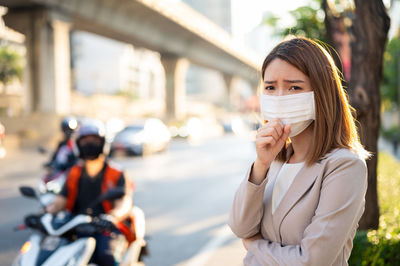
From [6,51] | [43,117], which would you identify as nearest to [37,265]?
[43,117]

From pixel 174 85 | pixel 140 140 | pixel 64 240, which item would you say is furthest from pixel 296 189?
pixel 174 85

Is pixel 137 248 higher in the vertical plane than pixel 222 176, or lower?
higher

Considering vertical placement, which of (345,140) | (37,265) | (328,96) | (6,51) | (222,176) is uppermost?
(6,51)

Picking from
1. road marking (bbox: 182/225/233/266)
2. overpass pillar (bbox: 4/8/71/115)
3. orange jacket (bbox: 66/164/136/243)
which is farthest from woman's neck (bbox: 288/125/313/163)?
overpass pillar (bbox: 4/8/71/115)

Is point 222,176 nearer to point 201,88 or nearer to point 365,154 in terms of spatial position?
point 365,154

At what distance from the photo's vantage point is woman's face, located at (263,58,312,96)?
189 centimetres

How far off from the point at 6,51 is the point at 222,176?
56.7m

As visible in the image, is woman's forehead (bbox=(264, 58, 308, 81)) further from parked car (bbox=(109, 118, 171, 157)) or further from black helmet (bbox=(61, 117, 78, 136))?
parked car (bbox=(109, 118, 171, 157))

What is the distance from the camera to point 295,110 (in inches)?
73.7

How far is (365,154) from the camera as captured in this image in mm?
1983

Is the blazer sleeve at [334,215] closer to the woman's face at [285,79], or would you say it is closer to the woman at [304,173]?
the woman at [304,173]

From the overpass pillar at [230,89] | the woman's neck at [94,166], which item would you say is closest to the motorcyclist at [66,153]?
the woman's neck at [94,166]

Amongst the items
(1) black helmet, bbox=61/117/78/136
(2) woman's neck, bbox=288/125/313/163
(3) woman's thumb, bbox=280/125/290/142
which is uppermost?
(3) woman's thumb, bbox=280/125/290/142

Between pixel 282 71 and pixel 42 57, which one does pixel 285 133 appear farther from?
pixel 42 57
